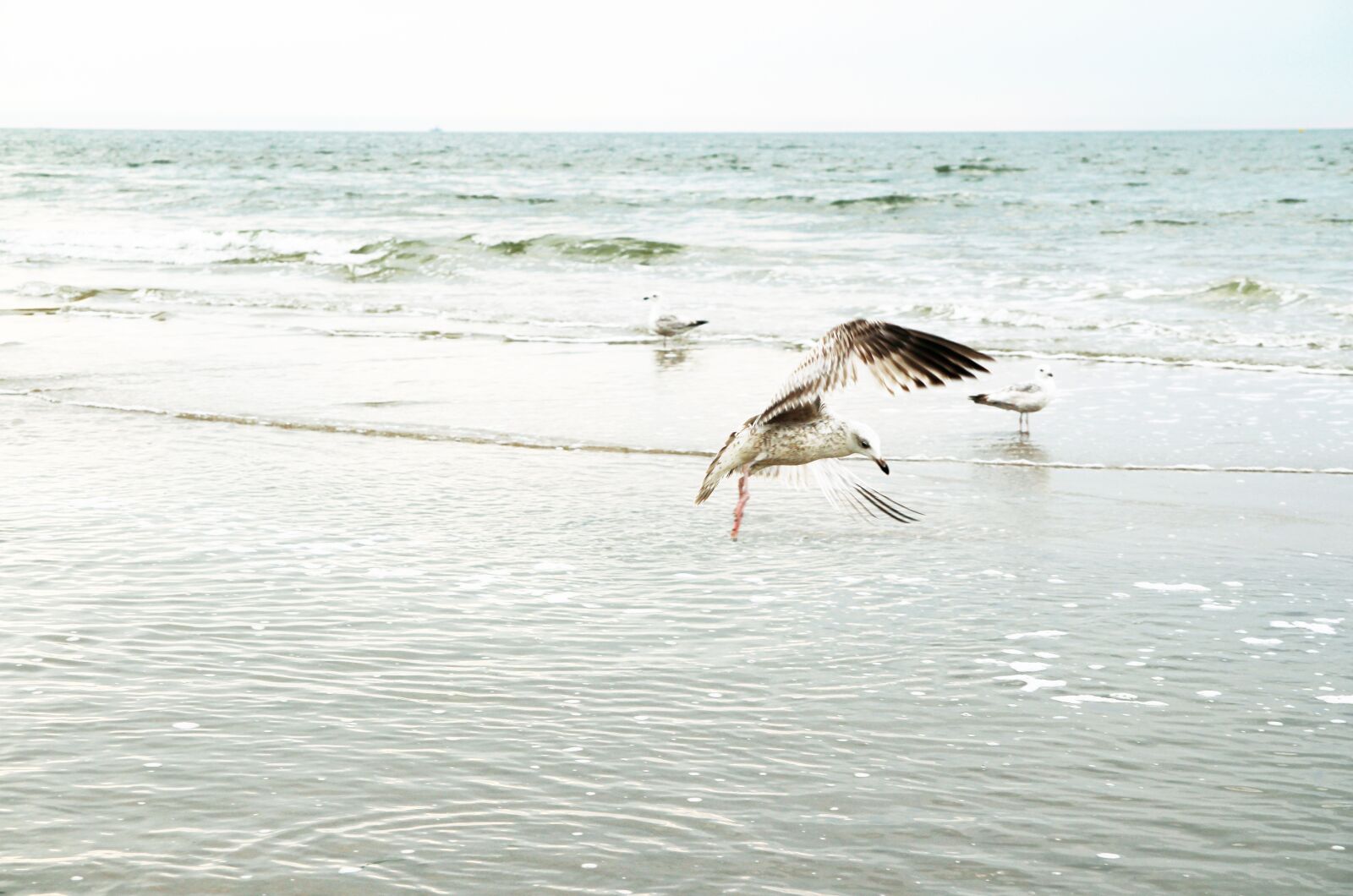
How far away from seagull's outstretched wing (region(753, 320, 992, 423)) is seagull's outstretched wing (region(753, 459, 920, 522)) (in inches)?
25.5

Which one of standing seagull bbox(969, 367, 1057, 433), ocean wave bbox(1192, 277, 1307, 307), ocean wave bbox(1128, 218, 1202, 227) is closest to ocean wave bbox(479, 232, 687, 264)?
ocean wave bbox(1192, 277, 1307, 307)

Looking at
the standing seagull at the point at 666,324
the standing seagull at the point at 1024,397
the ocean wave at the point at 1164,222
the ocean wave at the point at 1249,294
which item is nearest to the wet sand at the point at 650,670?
the standing seagull at the point at 1024,397

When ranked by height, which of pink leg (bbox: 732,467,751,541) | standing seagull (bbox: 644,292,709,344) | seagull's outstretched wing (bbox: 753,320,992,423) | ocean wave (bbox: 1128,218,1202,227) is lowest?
pink leg (bbox: 732,467,751,541)

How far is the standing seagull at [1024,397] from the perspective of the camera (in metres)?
9.48

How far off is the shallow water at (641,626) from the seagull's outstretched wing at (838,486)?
Result: 0.51ft

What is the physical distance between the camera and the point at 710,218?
110 feet

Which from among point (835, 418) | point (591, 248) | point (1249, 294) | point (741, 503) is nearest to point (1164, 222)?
point (591, 248)

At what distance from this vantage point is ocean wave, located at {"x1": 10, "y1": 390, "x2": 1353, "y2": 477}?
823 cm

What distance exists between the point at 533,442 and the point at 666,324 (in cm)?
580

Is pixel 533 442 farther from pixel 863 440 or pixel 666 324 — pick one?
pixel 666 324

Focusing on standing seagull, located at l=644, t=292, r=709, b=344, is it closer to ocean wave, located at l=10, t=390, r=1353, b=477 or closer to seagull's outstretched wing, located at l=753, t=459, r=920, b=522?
ocean wave, located at l=10, t=390, r=1353, b=477

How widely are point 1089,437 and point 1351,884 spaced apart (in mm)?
6301

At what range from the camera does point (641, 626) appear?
504 centimetres

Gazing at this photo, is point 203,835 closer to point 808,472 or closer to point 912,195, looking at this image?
point 808,472
